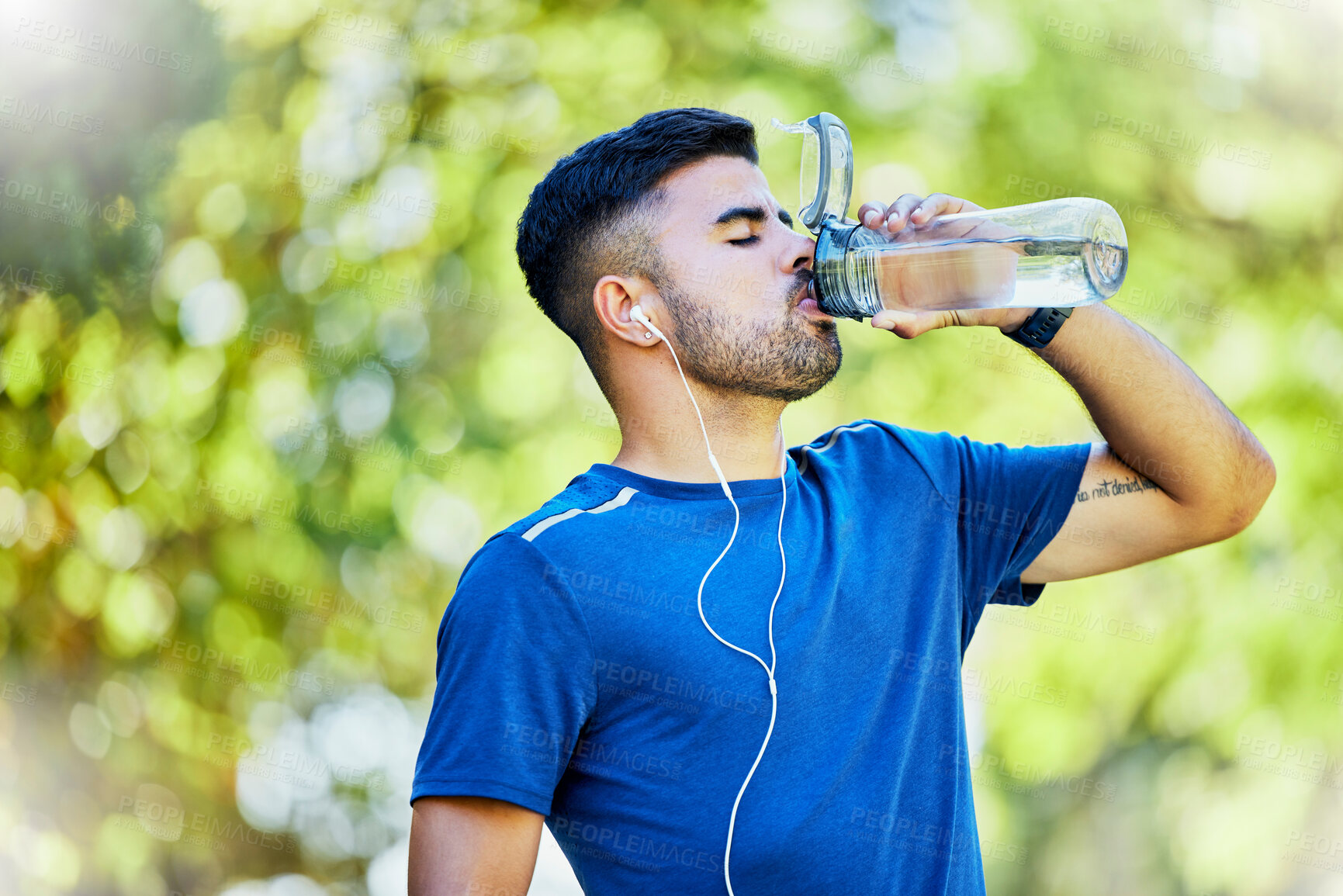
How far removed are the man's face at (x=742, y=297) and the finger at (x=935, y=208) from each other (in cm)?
14

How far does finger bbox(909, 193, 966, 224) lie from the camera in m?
1.23

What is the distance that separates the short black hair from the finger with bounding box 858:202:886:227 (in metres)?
0.23

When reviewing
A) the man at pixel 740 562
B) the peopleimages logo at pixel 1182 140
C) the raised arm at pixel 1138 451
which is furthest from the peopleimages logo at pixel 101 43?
the peopleimages logo at pixel 1182 140

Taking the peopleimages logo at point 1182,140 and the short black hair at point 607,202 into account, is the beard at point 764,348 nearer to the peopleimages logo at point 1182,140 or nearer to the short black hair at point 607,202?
the short black hair at point 607,202

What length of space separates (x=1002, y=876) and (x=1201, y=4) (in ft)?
7.57

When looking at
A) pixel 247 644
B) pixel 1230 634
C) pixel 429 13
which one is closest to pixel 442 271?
pixel 429 13

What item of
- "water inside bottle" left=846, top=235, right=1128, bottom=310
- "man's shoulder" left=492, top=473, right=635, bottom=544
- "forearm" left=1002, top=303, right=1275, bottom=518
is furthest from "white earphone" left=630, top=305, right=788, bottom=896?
"forearm" left=1002, top=303, right=1275, bottom=518

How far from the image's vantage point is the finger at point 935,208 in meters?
1.23

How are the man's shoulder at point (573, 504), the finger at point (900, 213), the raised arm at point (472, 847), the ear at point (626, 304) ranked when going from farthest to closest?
the ear at point (626, 304) < the finger at point (900, 213) < the man's shoulder at point (573, 504) < the raised arm at point (472, 847)

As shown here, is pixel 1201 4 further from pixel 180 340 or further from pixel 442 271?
pixel 180 340

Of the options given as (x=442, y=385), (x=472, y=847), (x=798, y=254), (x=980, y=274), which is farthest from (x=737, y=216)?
(x=442, y=385)

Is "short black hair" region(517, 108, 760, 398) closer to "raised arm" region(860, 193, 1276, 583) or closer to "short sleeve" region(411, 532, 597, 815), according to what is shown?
"raised arm" region(860, 193, 1276, 583)

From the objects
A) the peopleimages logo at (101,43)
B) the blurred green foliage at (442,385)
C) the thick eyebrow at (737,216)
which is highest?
the peopleimages logo at (101,43)

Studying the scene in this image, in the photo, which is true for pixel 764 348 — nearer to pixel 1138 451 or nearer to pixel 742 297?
pixel 742 297
